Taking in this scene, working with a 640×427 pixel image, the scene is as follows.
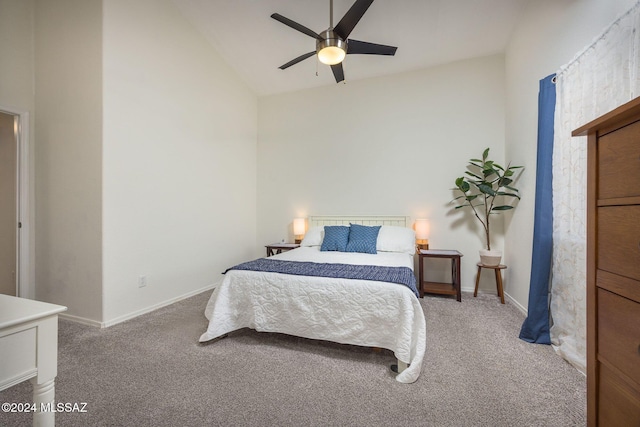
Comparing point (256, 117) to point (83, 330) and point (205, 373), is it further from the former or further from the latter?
point (205, 373)

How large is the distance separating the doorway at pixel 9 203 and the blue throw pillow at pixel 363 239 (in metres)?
3.48

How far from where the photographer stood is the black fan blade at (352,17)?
178 cm

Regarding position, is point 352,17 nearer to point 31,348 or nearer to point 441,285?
point 31,348

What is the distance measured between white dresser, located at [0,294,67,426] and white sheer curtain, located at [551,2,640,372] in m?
2.56

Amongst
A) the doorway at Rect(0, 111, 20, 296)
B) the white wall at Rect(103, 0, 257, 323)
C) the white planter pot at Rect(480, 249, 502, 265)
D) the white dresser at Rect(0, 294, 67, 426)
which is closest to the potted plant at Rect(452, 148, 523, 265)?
the white planter pot at Rect(480, 249, 502, 265)

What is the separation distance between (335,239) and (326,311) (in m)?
1.53

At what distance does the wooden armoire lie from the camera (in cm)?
75

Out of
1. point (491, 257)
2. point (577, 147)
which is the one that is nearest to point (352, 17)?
point (577, 147)

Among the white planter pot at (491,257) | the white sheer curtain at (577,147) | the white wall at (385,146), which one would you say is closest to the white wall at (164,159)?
the white wall at (385,146)

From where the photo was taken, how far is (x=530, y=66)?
8.64 ft

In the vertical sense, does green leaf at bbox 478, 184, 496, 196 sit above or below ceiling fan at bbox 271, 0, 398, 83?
below

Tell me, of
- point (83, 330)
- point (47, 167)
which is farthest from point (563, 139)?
point (47, 167)

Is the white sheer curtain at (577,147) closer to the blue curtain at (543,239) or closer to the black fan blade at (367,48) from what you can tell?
the blue curtain at (543,239)

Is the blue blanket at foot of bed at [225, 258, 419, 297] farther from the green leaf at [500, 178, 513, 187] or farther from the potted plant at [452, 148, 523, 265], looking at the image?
the green leaf at [500, 178, 513, 187]
